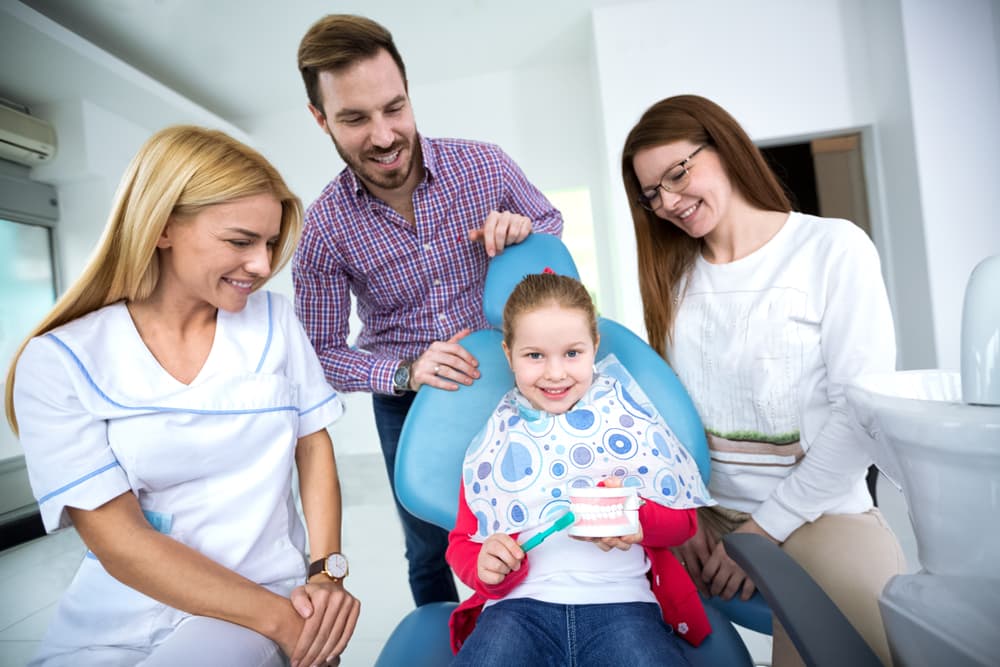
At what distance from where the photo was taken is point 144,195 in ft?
3.75

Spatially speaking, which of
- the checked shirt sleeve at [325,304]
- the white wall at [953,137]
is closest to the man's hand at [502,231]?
the checked shirt sleeve at [325,304]

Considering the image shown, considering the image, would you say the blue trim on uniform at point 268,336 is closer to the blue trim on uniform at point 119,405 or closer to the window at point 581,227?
the blue trim on uniform at point 119,405

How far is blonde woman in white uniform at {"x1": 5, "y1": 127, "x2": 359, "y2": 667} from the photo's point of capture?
1.06 m

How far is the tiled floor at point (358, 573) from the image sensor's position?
8.53 feet

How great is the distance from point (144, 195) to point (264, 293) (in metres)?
0.37

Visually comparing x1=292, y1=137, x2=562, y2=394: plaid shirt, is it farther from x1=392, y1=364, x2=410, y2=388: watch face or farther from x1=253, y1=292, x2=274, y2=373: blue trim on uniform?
x1=253, y1=292, x2=274, y2=373: blue trim on uniform

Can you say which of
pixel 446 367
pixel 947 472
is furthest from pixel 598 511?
pixel 446 367

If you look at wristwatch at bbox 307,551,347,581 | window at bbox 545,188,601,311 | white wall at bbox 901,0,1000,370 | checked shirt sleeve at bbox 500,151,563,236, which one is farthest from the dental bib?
window at bbox 545,188,601,311

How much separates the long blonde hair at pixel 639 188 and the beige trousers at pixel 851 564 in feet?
1.90

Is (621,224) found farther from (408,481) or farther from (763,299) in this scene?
(408,481)

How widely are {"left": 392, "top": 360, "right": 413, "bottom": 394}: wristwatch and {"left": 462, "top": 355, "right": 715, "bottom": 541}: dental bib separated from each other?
37 centimetres

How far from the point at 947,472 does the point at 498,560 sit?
0.75 m

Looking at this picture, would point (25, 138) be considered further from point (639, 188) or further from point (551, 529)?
point (551, 529)

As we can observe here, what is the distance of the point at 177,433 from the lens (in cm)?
113
